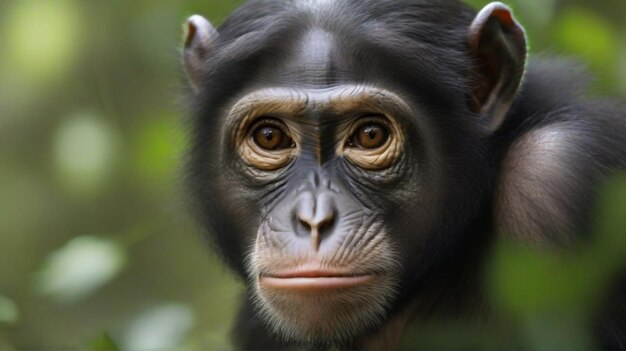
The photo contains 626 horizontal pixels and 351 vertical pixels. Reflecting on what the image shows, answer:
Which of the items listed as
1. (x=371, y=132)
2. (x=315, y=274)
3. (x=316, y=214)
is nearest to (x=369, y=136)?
(x=371, y=132)

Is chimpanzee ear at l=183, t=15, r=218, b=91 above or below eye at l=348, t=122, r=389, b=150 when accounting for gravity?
above

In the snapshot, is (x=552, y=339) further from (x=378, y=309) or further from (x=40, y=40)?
(x=40, y=40)

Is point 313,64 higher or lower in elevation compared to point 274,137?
higher

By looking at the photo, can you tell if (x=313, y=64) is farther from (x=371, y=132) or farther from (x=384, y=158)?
(x=384, y=158)

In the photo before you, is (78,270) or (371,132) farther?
(78,270)

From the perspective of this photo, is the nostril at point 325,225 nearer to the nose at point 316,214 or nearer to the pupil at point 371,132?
the nose at point 316,214

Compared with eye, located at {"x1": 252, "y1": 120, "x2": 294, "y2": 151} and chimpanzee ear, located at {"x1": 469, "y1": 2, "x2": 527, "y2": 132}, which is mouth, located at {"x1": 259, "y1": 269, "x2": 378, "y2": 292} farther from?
chimpanzee ear, located at {"x1": 469, "y1": 2, "x2": 527, "y2": 132}

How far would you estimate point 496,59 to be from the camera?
5.93m

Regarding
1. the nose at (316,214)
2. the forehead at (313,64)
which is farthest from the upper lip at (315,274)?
the forehead at (313,64)

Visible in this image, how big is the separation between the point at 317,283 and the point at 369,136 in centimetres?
90

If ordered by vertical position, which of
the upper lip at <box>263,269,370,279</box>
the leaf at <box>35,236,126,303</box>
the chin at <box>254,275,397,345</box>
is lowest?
the leaf at <box>35,236,126,303</box>

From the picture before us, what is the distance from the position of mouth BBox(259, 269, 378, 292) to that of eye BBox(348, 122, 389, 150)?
0.72m

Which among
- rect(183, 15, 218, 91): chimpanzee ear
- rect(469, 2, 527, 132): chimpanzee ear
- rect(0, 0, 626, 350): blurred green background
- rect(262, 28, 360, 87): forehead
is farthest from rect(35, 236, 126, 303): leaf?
rect(469, 2, 527, 132): chimpanzee ear

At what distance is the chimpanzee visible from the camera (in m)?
5.20
